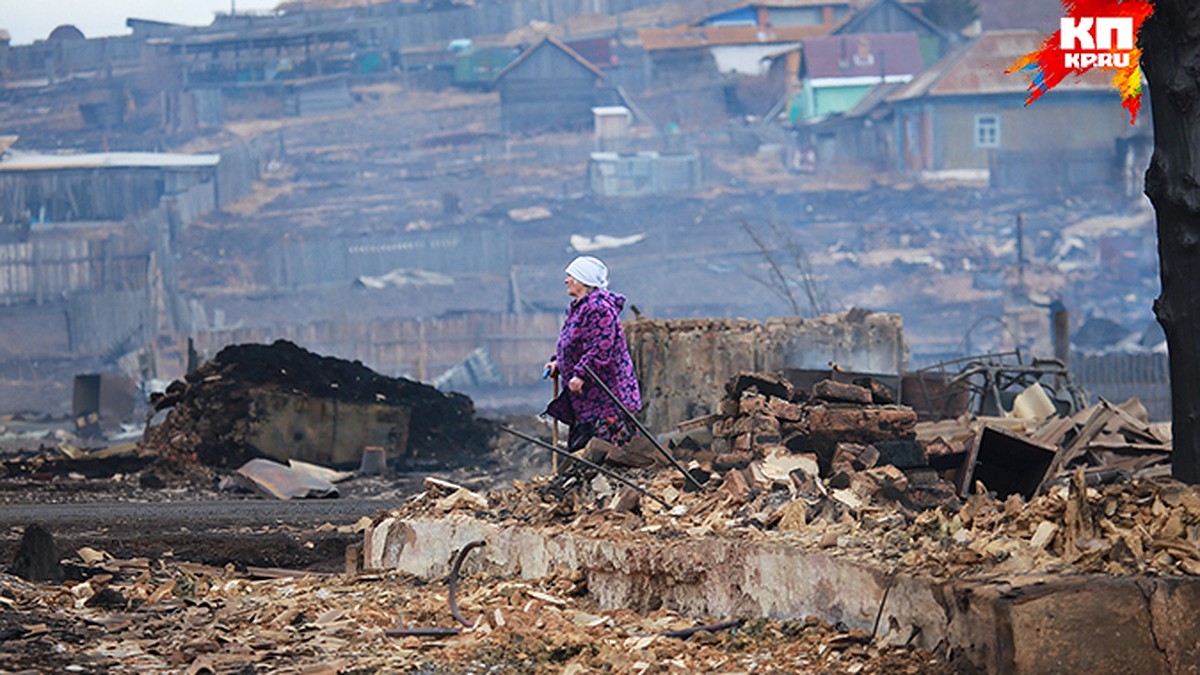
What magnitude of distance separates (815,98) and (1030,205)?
11115 millimetres

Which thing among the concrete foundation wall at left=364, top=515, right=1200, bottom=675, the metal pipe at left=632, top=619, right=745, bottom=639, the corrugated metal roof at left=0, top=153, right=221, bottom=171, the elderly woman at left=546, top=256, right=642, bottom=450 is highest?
the corrugated metal roof at left=0, top=153, right=221, bottom=171

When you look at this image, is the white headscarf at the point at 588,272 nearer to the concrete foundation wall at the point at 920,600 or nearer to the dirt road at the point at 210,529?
the concrete foundation wall at the point at 920,600

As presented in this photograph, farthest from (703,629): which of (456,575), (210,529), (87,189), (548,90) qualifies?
(548,90)

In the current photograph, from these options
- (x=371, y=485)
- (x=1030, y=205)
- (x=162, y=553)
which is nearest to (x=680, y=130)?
(x=1030, y=205)

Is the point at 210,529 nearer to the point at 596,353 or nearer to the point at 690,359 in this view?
the point at 596,353

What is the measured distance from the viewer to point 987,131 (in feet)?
205

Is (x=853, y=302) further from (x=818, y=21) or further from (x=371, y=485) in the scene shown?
(x=371, y=485)

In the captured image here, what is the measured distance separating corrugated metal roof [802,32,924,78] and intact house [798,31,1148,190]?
17.9 ft

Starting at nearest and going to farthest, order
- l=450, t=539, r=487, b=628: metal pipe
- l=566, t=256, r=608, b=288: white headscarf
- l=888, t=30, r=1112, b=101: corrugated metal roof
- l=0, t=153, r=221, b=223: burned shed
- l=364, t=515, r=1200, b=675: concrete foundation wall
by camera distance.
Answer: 1. l=364, t=515, r=1200, b=675: concrete foundation wall
2. l=450, t=539, r=487, b=628: metal pipe
3. l=566, t=256, r=608, b=288: white headscarf
4. l=0, t=153, r=221, b=223: burned shed
5. l=888, t=30, r=1112, b=101: corrugated metal roof

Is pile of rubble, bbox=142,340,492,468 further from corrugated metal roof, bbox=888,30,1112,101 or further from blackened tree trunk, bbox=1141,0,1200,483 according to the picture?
corrugated metal roof, bbox=888,30,1112,101

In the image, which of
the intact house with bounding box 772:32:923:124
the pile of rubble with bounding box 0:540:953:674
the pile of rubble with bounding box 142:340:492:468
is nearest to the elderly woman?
the pile of rubble with bounding box 0:540:953:674

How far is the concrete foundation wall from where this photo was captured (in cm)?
532

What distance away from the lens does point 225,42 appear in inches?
2972

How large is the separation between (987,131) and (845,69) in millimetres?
8372
